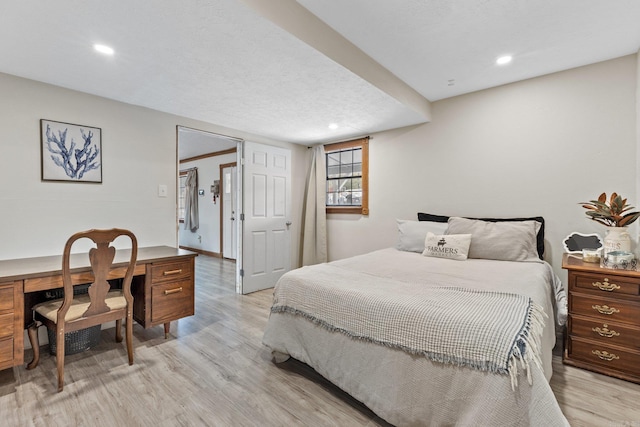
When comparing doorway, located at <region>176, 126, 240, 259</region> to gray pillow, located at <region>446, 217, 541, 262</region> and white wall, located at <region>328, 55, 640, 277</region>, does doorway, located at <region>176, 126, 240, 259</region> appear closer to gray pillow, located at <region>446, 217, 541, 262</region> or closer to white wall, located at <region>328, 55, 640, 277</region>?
white wall, located at <region>328, 55, 640, 277</region>

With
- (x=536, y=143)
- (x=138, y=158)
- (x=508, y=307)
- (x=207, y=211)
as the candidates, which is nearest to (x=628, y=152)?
(x=536, y=143)

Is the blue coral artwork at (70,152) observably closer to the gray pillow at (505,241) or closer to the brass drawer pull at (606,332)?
the gray pillow at (505,241)

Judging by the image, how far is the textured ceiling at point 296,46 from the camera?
170 cm

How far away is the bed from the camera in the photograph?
1186 millimetres

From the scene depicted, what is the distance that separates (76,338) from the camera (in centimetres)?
233

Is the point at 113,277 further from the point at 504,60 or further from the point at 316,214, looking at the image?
the point at 504,60

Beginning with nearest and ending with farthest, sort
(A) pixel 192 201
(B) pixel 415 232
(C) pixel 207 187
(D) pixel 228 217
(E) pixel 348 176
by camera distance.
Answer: (B) pixel 415 232 < (E) pixel 348 176 < (D) pixel 228 217 < (C) pixel 207 187 < (A) pixel 192 201

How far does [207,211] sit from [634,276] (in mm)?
6731

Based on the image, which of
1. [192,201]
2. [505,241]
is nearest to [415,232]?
[505,241]

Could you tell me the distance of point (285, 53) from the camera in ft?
6.64

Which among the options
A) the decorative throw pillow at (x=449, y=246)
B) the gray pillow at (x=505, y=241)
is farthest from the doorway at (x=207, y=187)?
the gray pillow at (x=505, y=241)

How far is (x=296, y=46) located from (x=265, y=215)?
2645 millimetres

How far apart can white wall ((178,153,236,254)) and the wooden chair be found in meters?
4.34

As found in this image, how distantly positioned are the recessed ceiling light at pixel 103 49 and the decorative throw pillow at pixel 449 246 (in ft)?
10.0
